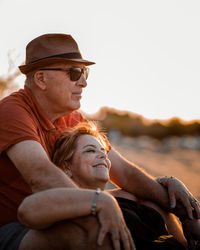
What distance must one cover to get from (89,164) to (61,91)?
773 millimetres

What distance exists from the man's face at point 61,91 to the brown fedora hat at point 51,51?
0.08 m

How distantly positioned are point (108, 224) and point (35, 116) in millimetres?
1390

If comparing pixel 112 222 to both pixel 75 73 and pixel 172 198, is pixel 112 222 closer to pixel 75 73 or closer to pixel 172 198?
pixel 172 198

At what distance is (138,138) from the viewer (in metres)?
48.0

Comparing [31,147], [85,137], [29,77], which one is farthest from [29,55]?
[31,147]

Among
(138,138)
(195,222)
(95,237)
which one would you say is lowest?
(138,138)

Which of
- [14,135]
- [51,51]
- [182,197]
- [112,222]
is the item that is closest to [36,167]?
[14,135]

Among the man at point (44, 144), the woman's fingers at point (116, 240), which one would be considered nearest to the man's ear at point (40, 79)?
the man at point (44, 144)

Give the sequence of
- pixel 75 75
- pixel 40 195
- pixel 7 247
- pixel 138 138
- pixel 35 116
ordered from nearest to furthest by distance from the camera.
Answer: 1. pixel 40 195
2. pixel 7 247
3. pixel 35 116
4. pixel 75 75
5. pixel 138 138

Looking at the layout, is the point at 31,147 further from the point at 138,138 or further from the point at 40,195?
the point at 138,138

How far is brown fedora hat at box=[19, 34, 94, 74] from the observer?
139 inches

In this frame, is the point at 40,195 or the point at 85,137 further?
the point at 85,137

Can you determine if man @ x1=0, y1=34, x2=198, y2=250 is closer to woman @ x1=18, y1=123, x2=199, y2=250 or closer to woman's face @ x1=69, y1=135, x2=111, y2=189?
woman @ x1=18, y1=123, x2=199, y2=250

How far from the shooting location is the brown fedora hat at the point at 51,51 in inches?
139
